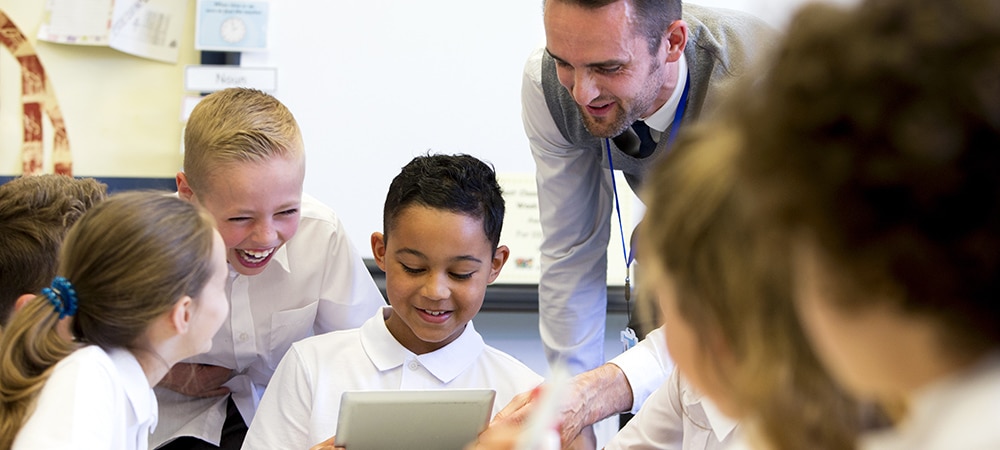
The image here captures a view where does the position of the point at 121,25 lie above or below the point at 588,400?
above

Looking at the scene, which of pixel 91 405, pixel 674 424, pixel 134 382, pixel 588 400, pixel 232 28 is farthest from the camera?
pixel 232 28

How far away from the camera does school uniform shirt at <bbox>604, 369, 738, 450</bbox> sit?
4.47 ft

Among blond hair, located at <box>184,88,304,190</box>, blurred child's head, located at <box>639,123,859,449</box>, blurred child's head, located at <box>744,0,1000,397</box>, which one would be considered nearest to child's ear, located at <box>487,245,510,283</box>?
blond hair, located at <box>184,88,304,190</box>

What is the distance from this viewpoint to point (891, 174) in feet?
1.24

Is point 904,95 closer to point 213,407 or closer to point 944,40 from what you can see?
point 944,40

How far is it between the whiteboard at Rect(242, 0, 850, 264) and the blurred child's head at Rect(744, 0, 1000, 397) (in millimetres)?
2103

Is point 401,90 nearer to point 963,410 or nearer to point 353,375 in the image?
point 353,375

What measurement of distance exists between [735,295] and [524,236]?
6.65ft

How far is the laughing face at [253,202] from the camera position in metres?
1.60

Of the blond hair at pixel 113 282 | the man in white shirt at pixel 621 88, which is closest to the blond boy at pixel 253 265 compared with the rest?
the blond hair at pixel 113 282

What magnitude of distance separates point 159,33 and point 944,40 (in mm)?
2396

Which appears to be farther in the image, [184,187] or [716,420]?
[184,187]

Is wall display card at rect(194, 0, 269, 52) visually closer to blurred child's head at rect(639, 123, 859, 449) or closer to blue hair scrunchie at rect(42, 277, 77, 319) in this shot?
blue hair scrunchie at rect(42, 277, 77, 319)

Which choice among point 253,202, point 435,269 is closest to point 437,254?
point 435,269
